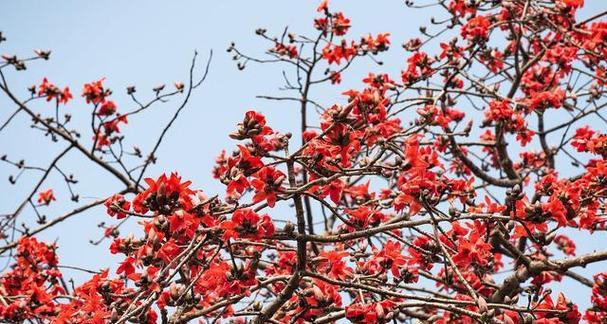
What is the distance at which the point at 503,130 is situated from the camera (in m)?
4.58

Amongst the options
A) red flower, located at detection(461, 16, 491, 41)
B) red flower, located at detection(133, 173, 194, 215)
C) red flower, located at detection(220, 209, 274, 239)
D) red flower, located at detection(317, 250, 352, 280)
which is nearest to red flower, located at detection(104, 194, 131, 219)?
red flower, located at detection(133, 173, 194, 215)

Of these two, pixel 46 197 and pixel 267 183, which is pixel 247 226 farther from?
pixel 46 197

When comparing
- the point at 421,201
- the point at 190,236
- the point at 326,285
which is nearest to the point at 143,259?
the point at 190,236

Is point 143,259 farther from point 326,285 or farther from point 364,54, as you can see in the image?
point 364,54

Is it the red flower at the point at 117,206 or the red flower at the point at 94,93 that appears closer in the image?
the red flower at the point at 117,206

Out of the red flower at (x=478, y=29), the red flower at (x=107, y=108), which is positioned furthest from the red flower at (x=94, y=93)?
the red flower at (x=478, y=29)

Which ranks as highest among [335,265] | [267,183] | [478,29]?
[478,29]

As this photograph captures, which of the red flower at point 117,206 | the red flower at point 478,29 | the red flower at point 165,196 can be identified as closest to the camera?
the red flower at point 165,196

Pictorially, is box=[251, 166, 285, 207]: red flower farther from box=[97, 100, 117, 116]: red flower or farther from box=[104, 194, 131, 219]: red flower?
box=[97, 100, 117, 116]: red flower

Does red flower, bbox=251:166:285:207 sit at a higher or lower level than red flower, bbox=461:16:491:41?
lower

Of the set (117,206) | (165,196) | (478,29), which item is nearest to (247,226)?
(165,196)

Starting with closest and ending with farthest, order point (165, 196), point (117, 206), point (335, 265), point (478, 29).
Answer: point (165, 196)
point (117, 206)
point (335, 265)
point (478, 29)

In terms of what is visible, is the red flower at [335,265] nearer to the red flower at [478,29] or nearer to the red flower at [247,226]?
the red flower at [247,226]

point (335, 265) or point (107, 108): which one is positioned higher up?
point (107, 108)
